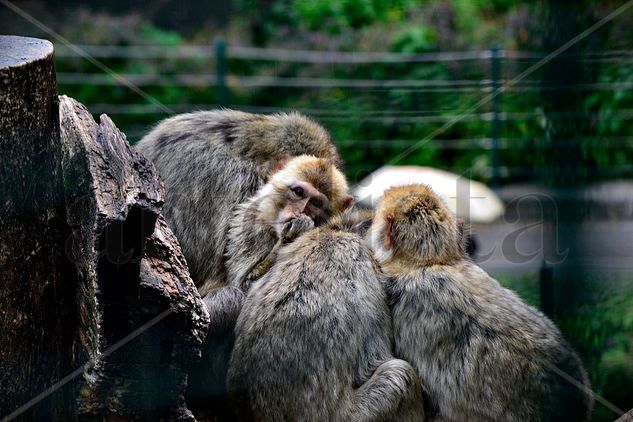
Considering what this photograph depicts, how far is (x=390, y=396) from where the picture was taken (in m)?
3.62

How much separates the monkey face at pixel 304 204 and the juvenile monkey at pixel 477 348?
59cm

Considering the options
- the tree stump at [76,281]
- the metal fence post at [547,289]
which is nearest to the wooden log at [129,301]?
the tree stump at [76,281]

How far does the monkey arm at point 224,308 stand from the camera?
4180 mm

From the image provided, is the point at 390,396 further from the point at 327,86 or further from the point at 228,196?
the point at 327,86

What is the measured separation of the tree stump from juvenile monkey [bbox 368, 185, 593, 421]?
98 centimetres

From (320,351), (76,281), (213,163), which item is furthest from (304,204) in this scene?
(76,281)

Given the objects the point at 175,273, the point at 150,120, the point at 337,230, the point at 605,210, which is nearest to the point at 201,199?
the point at 337,230

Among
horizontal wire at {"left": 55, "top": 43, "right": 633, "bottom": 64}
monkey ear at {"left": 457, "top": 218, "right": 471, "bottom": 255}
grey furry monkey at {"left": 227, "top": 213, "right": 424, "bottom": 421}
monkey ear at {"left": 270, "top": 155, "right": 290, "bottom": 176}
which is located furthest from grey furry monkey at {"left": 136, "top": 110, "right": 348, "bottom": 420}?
horizontal wire at {"left": 55, "top": 43, "right": 633, "bottom": 64}

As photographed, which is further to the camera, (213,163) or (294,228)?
(213,163)

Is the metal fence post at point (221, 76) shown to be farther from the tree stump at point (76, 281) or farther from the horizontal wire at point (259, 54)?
the tree stump at point (76, 281)

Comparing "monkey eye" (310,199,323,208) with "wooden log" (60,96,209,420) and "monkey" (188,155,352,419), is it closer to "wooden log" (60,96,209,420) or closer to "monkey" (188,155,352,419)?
"monkey" (188,155,352,419)

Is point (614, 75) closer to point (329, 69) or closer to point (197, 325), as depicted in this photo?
point (197, 325)

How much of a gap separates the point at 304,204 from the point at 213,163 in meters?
0.58

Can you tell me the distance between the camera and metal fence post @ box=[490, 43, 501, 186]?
905 centimetres
